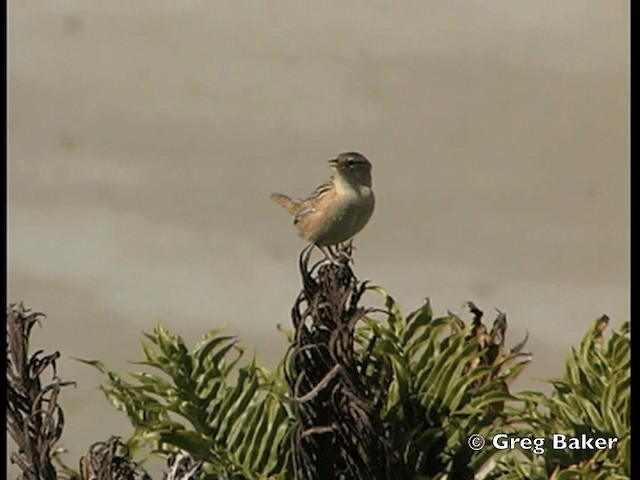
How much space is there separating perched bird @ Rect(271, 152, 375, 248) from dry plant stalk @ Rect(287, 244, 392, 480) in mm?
763

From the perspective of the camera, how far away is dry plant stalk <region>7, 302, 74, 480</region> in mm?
1853

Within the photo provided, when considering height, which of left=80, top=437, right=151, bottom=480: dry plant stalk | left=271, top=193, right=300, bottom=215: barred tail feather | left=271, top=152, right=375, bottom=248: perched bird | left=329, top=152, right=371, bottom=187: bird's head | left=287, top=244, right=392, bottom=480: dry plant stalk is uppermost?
left=271, top=193, right=300, bottom=215: barred tail feather

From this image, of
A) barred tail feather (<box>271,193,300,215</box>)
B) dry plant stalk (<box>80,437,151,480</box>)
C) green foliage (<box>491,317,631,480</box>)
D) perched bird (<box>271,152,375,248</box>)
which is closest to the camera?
dry plant stalk (<box>80,437,151,480</box>)

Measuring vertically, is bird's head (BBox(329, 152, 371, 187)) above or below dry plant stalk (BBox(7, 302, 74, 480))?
above

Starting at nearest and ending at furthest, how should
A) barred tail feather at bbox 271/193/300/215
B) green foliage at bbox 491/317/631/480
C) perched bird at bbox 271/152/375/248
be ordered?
green foliage at bbox 491/317/631/480, perched bird at bbox 271/152/375/248, barred tail feather at bbox 271/193/300/215

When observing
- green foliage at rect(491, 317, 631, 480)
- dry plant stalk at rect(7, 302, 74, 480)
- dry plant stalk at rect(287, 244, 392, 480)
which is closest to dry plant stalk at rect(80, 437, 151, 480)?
dry plant stalk at rect(7, 302, 74, 480)

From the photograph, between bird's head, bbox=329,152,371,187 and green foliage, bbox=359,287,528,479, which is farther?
bird's head, bbox=329,152,371,187

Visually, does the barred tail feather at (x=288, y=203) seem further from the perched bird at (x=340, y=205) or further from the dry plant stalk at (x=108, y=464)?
the dry plant stalk at (x=108, y=464)

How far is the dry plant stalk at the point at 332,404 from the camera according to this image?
6.05 feet

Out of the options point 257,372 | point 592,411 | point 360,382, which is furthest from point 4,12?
point 592,411

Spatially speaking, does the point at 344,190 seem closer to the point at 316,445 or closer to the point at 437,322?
the point at 437,322

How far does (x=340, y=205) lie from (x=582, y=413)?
0.85m

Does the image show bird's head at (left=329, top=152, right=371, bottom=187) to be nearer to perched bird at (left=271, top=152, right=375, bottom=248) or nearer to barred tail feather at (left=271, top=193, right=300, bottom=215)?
perched bird at (left=271, top=152, right=375, bottom=248)

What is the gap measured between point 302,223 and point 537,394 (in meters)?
0.92
